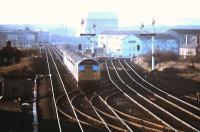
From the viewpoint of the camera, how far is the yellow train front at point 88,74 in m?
29.3

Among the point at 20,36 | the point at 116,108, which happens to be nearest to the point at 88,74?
the point at 116,108

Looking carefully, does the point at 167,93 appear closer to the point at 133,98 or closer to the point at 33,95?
the point at 133,98

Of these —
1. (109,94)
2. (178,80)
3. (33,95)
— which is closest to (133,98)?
(109,94)

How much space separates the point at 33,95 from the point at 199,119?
39.6 ft

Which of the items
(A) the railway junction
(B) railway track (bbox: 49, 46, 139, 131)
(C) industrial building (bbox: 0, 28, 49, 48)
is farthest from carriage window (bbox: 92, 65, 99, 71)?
(C) industrial building (bbox: 0, 28, 49, 48)

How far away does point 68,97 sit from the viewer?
26.7 m

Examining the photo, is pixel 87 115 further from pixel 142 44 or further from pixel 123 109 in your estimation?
pixel 142 44

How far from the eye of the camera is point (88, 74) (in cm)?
2944

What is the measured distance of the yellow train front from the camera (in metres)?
29.3

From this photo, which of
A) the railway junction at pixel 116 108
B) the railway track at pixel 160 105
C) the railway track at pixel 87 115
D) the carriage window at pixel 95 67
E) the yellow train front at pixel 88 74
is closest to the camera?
the railway track at pixel 87 115

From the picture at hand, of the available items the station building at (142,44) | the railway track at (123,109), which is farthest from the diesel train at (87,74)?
the station building at (142,44)

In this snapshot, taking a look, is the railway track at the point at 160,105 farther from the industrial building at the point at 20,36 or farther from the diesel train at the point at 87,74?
the industrial building at the point at 20,36

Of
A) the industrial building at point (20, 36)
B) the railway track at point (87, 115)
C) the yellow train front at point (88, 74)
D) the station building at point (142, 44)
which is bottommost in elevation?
the railway track at point (87, 115)

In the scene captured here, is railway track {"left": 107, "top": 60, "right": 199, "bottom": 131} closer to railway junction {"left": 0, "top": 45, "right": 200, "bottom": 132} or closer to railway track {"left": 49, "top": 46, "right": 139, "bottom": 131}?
railway junction {"left": 0, "top": 45, "right": 200, "bottom": 132}
